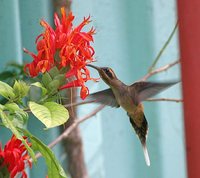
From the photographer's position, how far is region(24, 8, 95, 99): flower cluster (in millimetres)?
1246

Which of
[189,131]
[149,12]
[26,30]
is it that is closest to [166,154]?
[149,12]

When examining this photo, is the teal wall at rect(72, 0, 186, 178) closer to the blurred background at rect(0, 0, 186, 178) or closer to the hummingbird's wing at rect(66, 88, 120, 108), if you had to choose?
the blurred background at rect(0, 0, 186, 178)

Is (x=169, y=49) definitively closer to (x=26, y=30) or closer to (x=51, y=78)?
(x=26, y=30)

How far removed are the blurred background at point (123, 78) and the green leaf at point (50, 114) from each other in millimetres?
1168

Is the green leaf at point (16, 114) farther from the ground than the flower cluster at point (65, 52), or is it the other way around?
the flower cluster at point (65, 52)

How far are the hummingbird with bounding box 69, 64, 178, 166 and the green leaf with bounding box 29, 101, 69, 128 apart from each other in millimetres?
286

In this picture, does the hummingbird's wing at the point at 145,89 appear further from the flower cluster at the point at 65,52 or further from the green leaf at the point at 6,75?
the green leaf at the point at 6,75

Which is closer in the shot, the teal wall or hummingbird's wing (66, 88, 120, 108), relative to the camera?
hummingbird's wing (66, 88, 120, 108)

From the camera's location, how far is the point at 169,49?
9.80 ft

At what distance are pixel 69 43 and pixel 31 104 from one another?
19 cm

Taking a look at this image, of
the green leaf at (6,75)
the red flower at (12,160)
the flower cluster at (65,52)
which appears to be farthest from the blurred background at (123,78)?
the red flower at (12,160)

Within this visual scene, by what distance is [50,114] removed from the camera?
1.14 m

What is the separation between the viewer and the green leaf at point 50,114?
1.11 metres

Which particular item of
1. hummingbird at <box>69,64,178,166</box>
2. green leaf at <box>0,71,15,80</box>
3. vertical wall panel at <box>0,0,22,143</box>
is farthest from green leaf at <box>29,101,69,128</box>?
vertical wall panel at <box>0,0,22,143</box>
